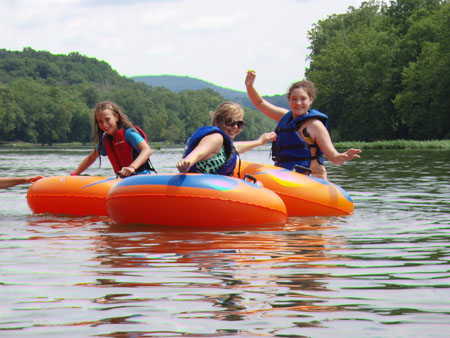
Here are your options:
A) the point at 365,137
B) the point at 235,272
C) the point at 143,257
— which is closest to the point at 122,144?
the point at 143,257

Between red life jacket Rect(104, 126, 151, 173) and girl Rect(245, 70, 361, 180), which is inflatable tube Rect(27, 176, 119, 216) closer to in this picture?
red life jacket Rect(104, 126, 151, 173)

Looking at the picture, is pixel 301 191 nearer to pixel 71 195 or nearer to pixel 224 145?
pixel 224 145

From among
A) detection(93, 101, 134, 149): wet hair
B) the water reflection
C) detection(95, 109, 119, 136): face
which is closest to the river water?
the water reflection

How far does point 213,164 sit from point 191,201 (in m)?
0.48

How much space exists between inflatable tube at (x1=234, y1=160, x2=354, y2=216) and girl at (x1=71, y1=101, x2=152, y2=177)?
1.18 meters

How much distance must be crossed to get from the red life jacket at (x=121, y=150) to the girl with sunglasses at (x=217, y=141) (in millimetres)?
1345

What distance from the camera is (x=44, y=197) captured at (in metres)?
8.28

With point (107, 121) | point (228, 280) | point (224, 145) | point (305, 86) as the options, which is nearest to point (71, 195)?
point (107, 121)

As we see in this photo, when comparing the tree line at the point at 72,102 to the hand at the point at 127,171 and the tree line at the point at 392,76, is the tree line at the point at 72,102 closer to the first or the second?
the tree line at the point at 392,76

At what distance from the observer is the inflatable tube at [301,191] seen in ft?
24.8

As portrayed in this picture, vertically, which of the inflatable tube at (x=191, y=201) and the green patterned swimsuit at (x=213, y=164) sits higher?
the green patterned swimsuit at (x=213, y=164)

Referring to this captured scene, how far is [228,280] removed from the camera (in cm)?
407

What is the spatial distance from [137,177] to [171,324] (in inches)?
145

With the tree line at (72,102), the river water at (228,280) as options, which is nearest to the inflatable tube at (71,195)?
the river water at (228,280)
